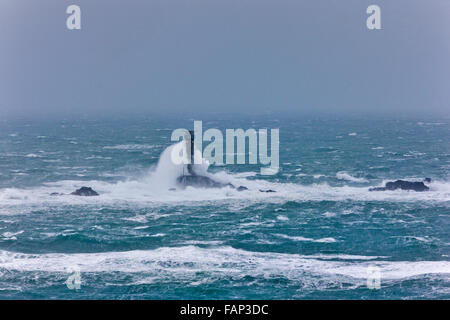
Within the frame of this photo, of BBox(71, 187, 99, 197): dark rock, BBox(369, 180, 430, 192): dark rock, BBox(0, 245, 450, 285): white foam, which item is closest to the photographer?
BBox(0, 245, 450, 285): white foam

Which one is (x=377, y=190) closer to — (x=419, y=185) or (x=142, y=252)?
(x=419, y=185)

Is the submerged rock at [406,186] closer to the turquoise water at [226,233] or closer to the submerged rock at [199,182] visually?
the turquoise water at [226,233]

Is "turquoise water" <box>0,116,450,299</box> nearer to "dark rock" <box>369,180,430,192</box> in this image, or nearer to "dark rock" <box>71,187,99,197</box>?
"dark rock" <box>71,187,99,197</box>

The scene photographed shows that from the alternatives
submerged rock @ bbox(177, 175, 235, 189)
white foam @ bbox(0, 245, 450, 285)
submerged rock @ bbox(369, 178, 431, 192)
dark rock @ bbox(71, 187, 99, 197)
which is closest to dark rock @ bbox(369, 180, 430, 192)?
submerged rock @ bbox(369, 178, 431, 192)

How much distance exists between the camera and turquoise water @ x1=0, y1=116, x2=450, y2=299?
122 feet

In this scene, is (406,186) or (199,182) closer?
(199,182)

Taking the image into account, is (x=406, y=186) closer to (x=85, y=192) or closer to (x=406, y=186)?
(x=406, y=186)

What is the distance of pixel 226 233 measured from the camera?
49.8 metres

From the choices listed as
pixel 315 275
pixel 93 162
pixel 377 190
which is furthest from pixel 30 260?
pixel 93 162

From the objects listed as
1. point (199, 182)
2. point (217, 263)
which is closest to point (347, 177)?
point (199, 182)

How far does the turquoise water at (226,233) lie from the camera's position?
37062 millimetres

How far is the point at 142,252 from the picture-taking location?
4462 cm

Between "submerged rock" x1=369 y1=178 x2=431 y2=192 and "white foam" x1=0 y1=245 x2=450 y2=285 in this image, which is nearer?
"white foam" x1=0 y1=245 x2=450 y2=285
